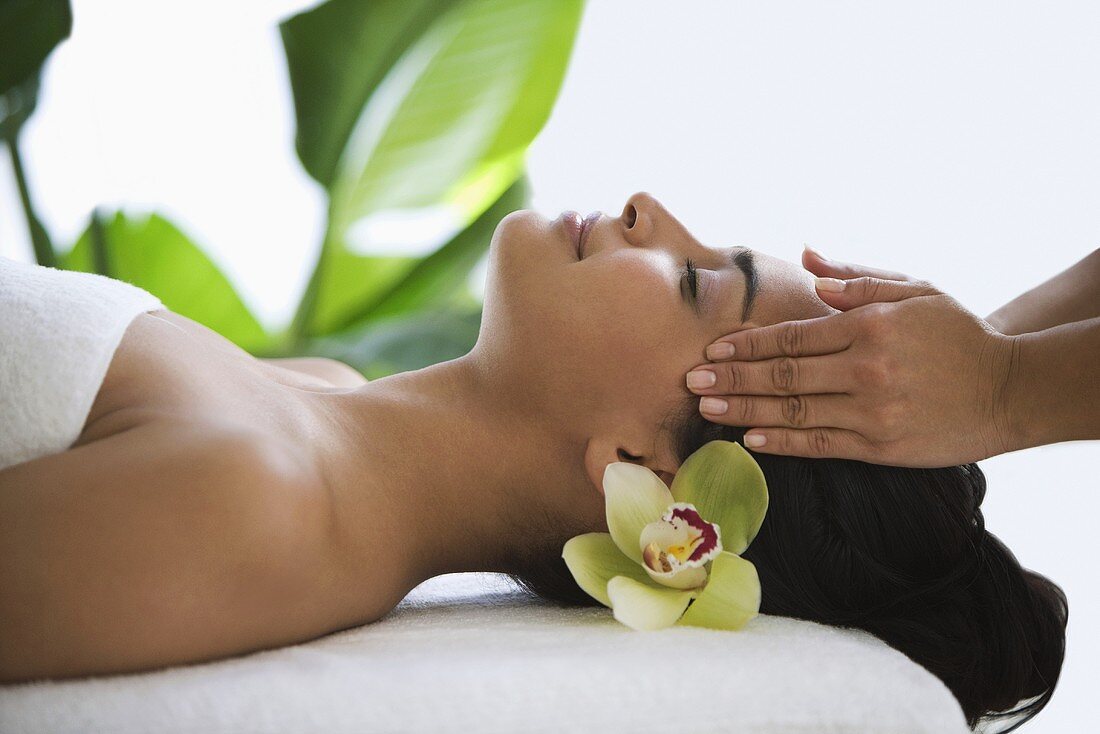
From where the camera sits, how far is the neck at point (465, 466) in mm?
1185

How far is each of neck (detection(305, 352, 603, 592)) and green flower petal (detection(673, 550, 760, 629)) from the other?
0.24 m

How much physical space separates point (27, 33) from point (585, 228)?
1610 millimetres

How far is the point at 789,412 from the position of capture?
113 cm

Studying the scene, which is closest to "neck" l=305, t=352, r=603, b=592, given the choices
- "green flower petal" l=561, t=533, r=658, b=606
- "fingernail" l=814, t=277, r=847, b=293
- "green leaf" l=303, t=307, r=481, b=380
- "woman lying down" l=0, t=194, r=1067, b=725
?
"woman lying down" l=0, t=194, r=1067, b=725

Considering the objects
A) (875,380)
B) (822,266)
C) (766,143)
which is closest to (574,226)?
(822,266)

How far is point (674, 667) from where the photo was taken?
857 mm

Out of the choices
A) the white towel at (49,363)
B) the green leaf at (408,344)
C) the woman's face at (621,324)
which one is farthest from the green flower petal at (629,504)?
the green leaf at (408,344)

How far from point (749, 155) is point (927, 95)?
1.43 ft

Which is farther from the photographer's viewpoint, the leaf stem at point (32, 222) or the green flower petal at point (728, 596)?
the leaf stem at point (32, 222)

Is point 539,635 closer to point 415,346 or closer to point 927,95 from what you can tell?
point 415,346

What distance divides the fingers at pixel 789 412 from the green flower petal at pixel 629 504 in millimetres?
131

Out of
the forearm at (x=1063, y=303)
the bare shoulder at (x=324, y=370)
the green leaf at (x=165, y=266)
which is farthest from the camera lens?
the green leaf at (x=165, y=266)

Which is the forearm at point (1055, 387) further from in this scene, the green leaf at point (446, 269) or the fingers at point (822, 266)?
the green leaf at point (446, 269)

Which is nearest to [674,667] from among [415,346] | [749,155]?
[415,346]
